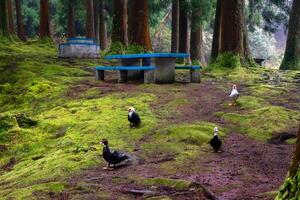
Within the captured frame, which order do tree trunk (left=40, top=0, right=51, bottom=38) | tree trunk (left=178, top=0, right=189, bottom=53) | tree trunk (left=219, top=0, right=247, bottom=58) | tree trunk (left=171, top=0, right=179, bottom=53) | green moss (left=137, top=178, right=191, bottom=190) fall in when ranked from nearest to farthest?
green moss (left=137, top=178, right=191, bottom=190) < tree trunk (left=219, top=0, right=247, bottom=58) < tree trunk (left=40, top=0, right=51, bottom=38) < tree trunk (left=171, top=0, right=179, bottom=53) < tree trunk (left=178, top=0, right=189, bottom=53)

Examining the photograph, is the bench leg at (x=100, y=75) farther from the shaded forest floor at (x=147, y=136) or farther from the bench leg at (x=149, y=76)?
the bench leg at (x=149, y=76)

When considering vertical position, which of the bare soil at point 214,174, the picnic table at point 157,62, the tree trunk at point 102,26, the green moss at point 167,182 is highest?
the tree trunk at point 102,26

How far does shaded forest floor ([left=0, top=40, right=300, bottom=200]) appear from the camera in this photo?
5.89 m

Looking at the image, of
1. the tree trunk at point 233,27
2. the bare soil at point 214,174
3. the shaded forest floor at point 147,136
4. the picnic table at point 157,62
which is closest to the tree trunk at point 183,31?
the tree trunk at point 233,27

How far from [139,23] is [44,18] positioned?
9.92 meters

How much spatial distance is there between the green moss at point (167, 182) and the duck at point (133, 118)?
9.78 ft

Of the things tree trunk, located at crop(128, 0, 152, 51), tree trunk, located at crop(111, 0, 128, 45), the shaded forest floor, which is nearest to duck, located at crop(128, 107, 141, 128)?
the shaded forest floor

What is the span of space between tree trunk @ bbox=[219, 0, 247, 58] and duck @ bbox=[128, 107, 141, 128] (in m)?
8.24

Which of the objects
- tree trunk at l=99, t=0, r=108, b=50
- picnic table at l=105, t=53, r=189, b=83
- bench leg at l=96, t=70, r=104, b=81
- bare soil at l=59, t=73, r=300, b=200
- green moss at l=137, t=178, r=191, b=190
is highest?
tree trunk at l=99, t=0, r=108, b=50

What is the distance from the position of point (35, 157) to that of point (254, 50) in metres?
57.0

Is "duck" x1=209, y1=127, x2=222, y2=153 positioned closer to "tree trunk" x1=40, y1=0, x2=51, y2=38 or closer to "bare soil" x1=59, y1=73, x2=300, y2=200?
"bare soil" x1=59, y1=73, x2=300, y2=200

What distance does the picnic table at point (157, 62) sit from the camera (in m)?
13.6

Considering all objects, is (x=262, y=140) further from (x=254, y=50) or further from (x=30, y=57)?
(x=254, y=50)

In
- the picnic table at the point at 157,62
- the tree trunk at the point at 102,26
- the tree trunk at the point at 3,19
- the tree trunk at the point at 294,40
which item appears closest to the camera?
the picnic table at the point at 157,62
